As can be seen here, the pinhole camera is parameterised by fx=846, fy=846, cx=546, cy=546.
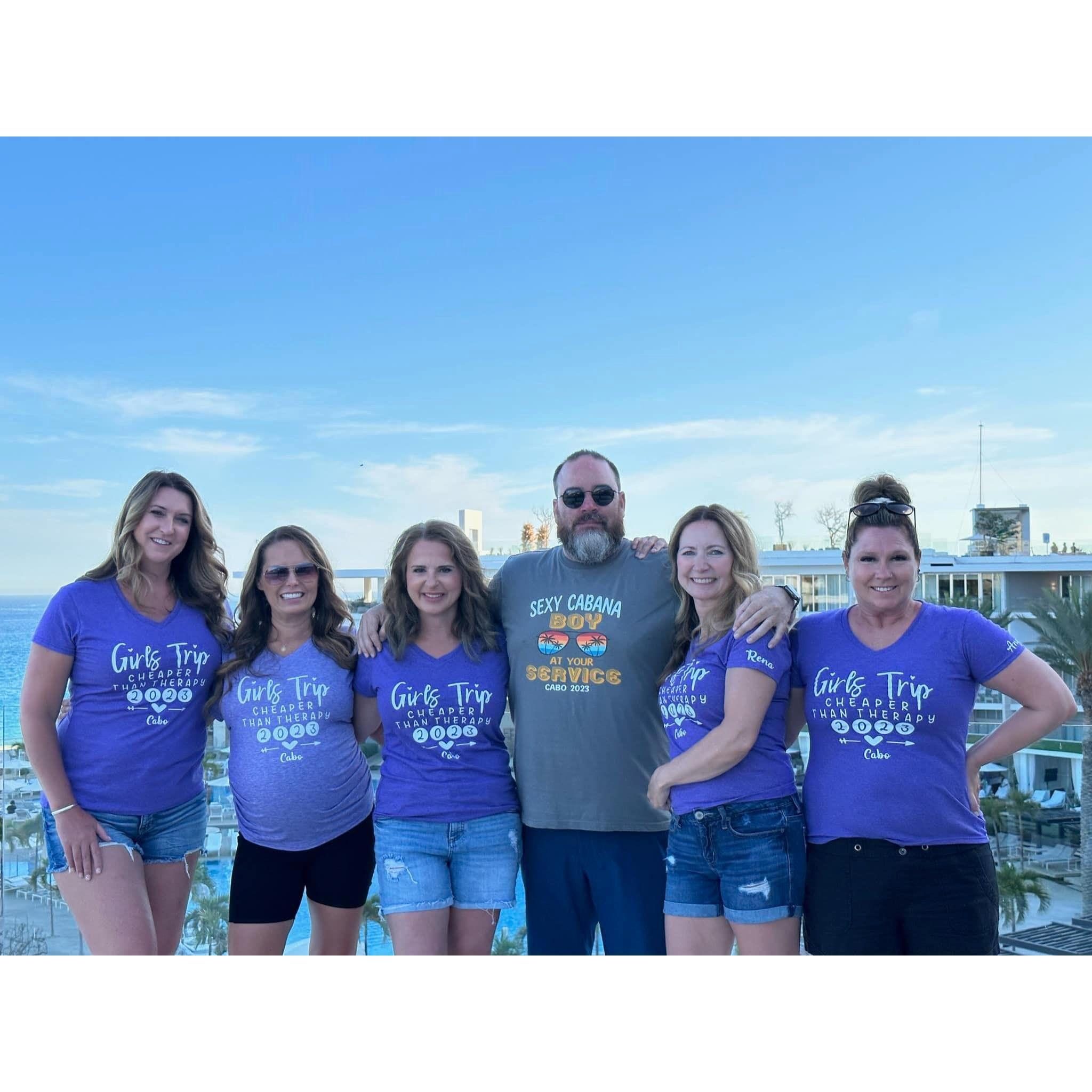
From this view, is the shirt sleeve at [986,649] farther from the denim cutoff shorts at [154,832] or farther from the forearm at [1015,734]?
the denim cutoff shorts at [154,832]

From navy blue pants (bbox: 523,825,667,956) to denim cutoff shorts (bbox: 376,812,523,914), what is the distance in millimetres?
173

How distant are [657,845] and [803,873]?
602 millimetres

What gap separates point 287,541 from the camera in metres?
3.11

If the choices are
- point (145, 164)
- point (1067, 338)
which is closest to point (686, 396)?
point (1067, 338)

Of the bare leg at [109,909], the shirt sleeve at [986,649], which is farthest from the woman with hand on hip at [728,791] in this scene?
the bare leg at [109,909]

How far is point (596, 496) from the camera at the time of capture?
3227mm

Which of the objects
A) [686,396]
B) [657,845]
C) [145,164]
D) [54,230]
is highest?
[54,230]

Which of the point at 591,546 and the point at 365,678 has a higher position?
the point at 591,546

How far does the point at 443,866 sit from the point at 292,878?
0.57m

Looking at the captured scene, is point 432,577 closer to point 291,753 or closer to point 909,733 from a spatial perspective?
point 291,753

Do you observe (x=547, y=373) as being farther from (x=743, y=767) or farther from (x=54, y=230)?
(x=743, y=767)

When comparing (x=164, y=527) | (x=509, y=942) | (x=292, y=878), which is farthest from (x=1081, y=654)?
(x=164, y=527)

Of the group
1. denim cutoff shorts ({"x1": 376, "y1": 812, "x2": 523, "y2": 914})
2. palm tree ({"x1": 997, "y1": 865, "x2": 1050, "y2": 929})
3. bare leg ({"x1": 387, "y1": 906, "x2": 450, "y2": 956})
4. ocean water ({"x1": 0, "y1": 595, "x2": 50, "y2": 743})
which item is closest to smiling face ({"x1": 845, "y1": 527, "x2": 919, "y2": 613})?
denim cutoff shorts ({"x1": 376, "y1": 812, "x2": 523, "y2": 914})

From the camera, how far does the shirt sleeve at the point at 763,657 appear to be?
104 inches
